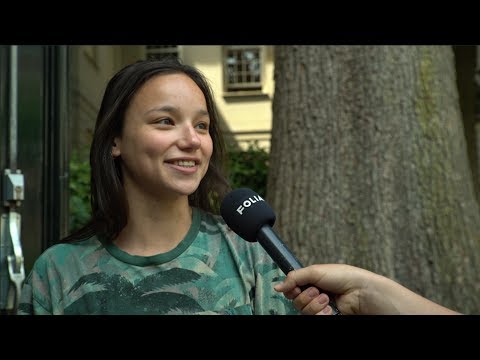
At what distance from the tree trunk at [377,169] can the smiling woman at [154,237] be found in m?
2.38

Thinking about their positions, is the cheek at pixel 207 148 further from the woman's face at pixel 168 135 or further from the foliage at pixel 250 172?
the foliage at pixel 250 172

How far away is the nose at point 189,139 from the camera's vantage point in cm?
177

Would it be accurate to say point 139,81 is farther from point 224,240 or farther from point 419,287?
point 419,287

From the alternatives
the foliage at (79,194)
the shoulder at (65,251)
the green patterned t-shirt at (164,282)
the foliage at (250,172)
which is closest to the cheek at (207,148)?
the green patterned t-shirt at (164,282)

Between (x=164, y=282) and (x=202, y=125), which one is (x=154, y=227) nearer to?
(x=164, y=282)

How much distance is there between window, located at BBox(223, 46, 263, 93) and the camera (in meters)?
19.3

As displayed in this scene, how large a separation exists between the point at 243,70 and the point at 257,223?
18.3 metres

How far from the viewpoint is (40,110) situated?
322 centimetres

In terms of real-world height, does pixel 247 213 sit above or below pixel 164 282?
above

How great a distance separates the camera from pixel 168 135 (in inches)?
70.2

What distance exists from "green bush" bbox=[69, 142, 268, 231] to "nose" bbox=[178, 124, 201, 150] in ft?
14.6

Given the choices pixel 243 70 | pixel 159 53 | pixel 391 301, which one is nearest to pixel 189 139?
pixel 391 301

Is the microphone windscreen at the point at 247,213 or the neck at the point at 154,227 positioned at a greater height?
the microphone windscreen at the point at 247,213
